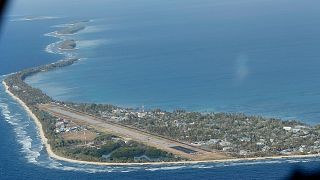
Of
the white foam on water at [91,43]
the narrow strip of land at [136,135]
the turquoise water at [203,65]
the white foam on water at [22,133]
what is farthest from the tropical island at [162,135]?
the white foam on water at [91,43]

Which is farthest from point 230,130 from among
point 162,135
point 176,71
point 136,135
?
point 176,71

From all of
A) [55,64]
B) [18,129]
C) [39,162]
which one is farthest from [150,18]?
[39,162]

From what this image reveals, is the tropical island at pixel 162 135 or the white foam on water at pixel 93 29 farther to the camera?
the white foam on water at pixel 93 29

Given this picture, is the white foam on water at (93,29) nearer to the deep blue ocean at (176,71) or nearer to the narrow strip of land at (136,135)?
the deep blue ocean at (176,71)

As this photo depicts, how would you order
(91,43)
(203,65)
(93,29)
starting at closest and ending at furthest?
(203,65)
(91,43)
(93,29)

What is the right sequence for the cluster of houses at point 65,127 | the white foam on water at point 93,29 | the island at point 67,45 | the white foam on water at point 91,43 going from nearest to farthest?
the cluster of houses at point 65,127
the island at point 67,45
the white foam on water at point 91,43
the white foam on water at point 93,29

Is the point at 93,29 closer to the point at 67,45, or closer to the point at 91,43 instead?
the point at 91,43

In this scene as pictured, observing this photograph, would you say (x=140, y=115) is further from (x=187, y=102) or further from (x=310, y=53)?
(x=310, y=53)
